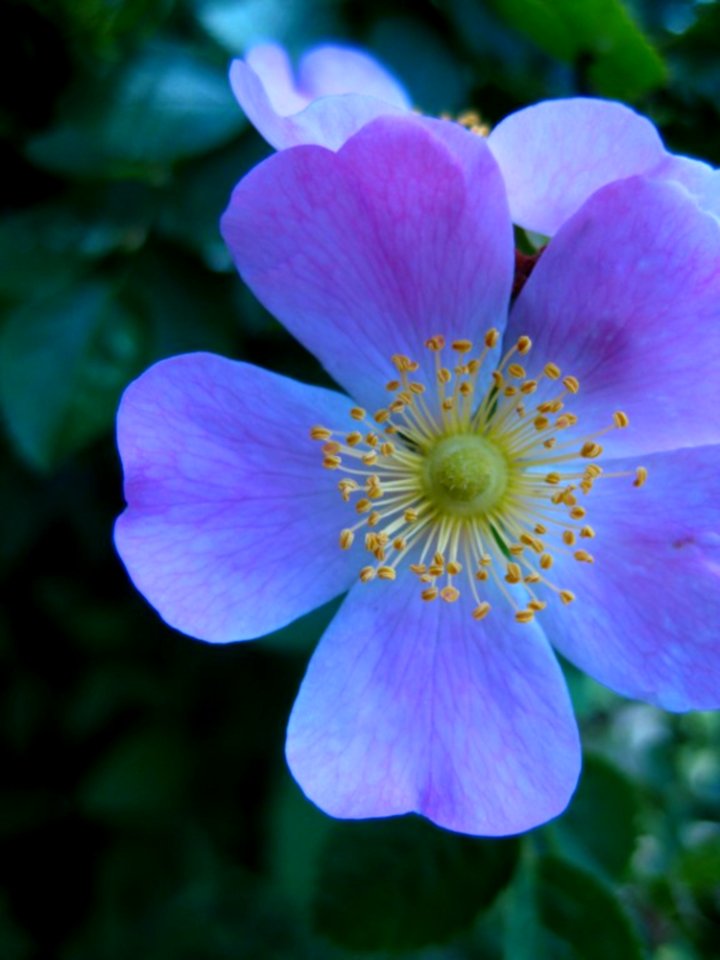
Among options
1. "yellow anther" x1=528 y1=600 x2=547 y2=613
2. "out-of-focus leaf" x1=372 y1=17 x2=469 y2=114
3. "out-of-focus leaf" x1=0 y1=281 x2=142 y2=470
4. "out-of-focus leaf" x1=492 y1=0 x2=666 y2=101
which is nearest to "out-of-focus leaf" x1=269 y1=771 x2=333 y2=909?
"out-of-focus leaf" x1=0 y1=281 x2=142 y2=470

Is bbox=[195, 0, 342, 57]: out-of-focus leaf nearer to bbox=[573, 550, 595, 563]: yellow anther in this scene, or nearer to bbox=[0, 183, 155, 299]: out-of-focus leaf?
bbox=[0, 183, 155, 299]: out-of-focus leaf

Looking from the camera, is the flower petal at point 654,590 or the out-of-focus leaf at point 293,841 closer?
the flower petal at point 654,590

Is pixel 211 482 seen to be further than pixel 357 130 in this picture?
Yes

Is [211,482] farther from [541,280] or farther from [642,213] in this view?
[642,213]

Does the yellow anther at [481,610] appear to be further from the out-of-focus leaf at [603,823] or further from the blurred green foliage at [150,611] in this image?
A: the out-of-focus leaf at [603,823]

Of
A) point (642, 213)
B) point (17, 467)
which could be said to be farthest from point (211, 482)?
point (17, 467)

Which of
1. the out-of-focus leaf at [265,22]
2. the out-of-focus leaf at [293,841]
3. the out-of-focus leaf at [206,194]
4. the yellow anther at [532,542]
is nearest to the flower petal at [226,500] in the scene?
the yellow anther at [532,542]
